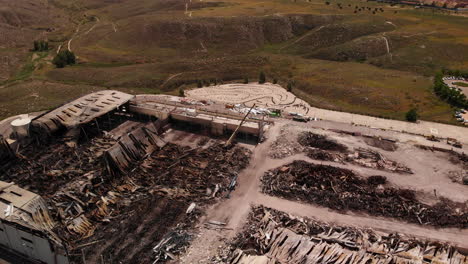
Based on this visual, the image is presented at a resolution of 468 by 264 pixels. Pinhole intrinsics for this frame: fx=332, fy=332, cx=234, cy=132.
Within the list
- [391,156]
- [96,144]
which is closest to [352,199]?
[391,156]

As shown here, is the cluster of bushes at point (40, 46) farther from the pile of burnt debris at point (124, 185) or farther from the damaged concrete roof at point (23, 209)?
the damaged concrete roof at point (23, 209)

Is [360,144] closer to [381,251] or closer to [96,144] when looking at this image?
[381,251]

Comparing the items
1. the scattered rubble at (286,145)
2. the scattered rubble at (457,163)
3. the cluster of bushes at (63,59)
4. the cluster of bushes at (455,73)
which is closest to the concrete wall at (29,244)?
the scattered rubble at (286,145)

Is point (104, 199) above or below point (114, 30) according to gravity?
below

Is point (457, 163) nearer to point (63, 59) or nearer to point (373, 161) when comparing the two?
point (373, 161)

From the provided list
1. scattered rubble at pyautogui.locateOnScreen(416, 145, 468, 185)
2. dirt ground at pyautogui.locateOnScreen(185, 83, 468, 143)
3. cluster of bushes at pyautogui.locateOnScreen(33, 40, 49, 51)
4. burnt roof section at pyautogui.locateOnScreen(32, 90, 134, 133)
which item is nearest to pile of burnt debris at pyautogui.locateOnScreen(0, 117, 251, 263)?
burnt roof section at pyautogui.locateOnScreen(32, 90, 134, 133)

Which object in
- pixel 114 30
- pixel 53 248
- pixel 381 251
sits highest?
pixel 114 30

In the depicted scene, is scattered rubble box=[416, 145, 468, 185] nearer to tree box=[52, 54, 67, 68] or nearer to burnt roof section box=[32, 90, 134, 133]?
burnt roof section box=[32, 90, 134, 133]
